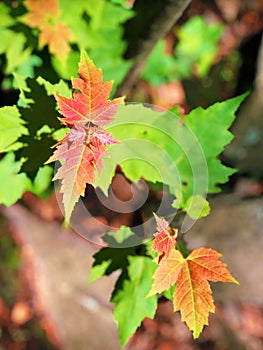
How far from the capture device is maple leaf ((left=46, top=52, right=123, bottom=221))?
965 millimetres

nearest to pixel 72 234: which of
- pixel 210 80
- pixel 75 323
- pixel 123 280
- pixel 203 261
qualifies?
pixel 75 323

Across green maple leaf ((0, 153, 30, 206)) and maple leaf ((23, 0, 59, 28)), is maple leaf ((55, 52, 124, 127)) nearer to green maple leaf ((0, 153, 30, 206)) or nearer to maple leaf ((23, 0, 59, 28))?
green maple leaf ((0, 153, 30, 206))

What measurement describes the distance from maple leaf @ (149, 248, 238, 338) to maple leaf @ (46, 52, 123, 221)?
264 millimetres

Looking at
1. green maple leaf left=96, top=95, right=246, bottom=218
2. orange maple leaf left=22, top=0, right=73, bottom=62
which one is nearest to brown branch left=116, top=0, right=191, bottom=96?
orange maple leaf left=22, top=0, right=73, bottom=62

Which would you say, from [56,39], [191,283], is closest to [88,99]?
[191,283]

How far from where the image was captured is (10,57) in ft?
5.53

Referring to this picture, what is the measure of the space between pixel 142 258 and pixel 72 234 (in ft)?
5.14

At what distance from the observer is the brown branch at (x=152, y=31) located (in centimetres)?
157

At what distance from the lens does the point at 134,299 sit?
1.31 meters

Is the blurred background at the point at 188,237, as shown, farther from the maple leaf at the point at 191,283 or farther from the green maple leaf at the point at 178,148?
the maple leaf at the point at 191,283

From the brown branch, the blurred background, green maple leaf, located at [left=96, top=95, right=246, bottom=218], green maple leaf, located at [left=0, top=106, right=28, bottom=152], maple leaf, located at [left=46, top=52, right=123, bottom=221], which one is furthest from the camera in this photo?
the blurred background

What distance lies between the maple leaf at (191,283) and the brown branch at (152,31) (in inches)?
35.3

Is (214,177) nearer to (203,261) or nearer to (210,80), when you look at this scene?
(203,261)

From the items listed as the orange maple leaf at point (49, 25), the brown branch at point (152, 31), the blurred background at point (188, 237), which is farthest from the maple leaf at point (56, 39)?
the blurred background at point (188, 237)
